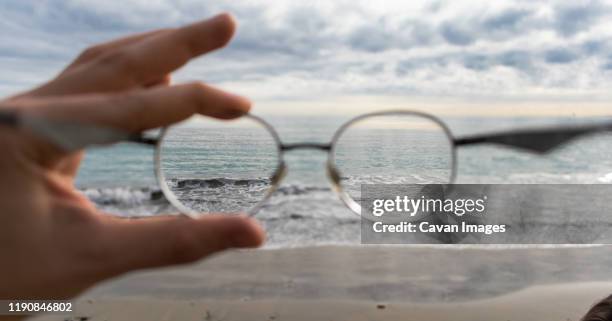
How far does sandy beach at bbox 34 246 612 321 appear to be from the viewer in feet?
17.9

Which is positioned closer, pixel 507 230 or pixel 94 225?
pixel 94 225

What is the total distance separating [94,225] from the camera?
3.52 ft

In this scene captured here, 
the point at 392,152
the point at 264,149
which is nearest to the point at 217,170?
the point at 392,152

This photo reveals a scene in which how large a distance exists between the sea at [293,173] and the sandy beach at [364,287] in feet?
2.55

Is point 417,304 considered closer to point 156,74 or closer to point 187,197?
point 187,197

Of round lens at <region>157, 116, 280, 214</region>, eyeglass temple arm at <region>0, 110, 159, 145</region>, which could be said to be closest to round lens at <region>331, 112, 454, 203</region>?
round lens at <region>157, 116, 280, 214</region>

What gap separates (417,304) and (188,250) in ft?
16.1

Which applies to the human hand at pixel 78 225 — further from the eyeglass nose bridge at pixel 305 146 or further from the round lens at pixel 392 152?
the round lens at pixel 392 152

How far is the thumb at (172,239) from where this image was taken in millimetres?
1062

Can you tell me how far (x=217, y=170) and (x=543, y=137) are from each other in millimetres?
4948

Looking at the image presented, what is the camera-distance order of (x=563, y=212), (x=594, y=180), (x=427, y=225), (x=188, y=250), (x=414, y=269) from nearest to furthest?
(x=188, y=250) < (x=414, y=269) < (x=427, y=225) < (x=563, y=212) < (x=594, y=180)

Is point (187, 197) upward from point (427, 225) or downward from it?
upward

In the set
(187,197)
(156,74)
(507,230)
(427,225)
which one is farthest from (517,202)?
(156,74)

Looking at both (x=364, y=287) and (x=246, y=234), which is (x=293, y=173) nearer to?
(x=364, y=287)
